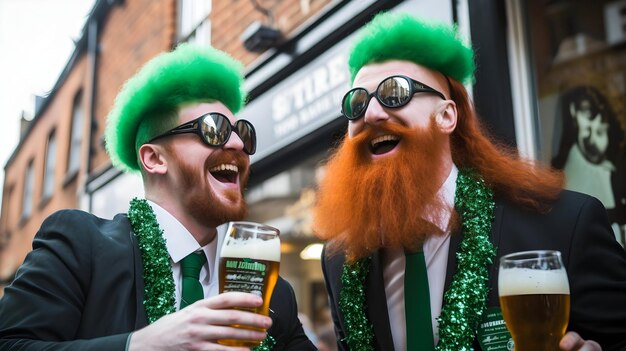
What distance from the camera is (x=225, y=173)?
2611 mm

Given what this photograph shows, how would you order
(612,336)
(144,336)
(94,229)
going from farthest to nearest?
(94,229), (612,336), (144,336)

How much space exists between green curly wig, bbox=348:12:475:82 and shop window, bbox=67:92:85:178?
10297 millimetres

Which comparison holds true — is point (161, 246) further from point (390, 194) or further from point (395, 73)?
point (395, 73)

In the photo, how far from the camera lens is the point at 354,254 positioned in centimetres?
249

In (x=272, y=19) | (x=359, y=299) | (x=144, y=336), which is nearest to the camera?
(x=144, y=336)

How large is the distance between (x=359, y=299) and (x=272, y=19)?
4.13m

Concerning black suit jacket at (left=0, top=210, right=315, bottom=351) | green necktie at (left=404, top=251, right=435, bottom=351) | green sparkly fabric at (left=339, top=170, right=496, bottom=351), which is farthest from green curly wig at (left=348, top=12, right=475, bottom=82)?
black suit jacket at (left=0, top=210, right=315, bottom=351)

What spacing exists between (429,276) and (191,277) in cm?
85

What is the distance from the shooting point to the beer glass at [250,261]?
63.0 inches

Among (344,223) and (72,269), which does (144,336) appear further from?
(344,223)

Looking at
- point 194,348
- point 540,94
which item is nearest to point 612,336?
point 194,348

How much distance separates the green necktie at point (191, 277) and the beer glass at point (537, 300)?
110cm

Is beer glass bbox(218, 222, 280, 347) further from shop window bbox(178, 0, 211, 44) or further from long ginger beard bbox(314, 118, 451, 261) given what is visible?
shop window bbox(178, 0, 211, 44)

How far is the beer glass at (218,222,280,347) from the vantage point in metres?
1.60
